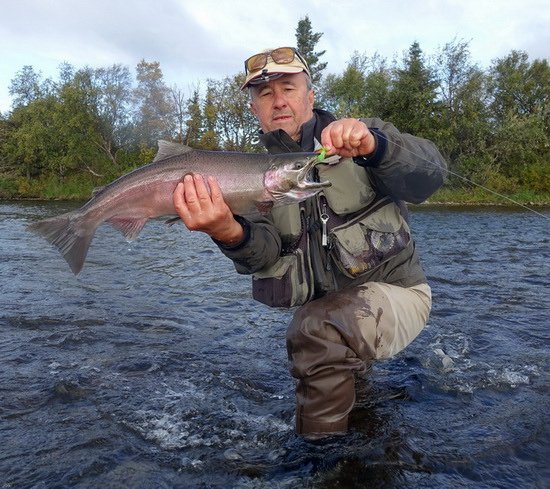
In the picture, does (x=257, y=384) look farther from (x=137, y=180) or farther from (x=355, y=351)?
(x=137, y=180)

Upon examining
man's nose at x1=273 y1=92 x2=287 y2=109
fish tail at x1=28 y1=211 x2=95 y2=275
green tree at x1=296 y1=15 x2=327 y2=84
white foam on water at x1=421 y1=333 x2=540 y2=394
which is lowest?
white foam on water at x1=421 y1=333 x2=540 y2=394

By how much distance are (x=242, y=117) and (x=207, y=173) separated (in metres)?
47.0

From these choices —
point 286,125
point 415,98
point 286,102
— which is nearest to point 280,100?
point 286,102

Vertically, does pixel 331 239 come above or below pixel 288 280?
above

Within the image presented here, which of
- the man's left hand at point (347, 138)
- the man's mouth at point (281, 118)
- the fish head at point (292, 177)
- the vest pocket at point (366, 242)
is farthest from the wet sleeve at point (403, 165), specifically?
the man's mouth at point (281, 118)

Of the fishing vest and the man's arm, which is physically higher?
the man's arm

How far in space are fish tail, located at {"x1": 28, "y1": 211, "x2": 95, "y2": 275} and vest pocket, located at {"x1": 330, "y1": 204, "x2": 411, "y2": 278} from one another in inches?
69.8

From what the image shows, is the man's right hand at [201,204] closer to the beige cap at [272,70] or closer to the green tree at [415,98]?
the beige cap at [272,70]

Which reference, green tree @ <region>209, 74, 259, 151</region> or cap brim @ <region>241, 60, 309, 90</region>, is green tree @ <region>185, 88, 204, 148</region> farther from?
cap brim @ <region>241, 60, 309, 90</region>

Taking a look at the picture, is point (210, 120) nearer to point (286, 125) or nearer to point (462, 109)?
point (462, 109)

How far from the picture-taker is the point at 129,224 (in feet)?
12.2

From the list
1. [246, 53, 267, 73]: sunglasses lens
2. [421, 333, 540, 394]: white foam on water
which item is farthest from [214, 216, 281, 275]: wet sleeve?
[421, 333, 540, 394]: white foam on water

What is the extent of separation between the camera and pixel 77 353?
5039 mm

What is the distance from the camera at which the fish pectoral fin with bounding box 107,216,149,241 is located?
3666mm
